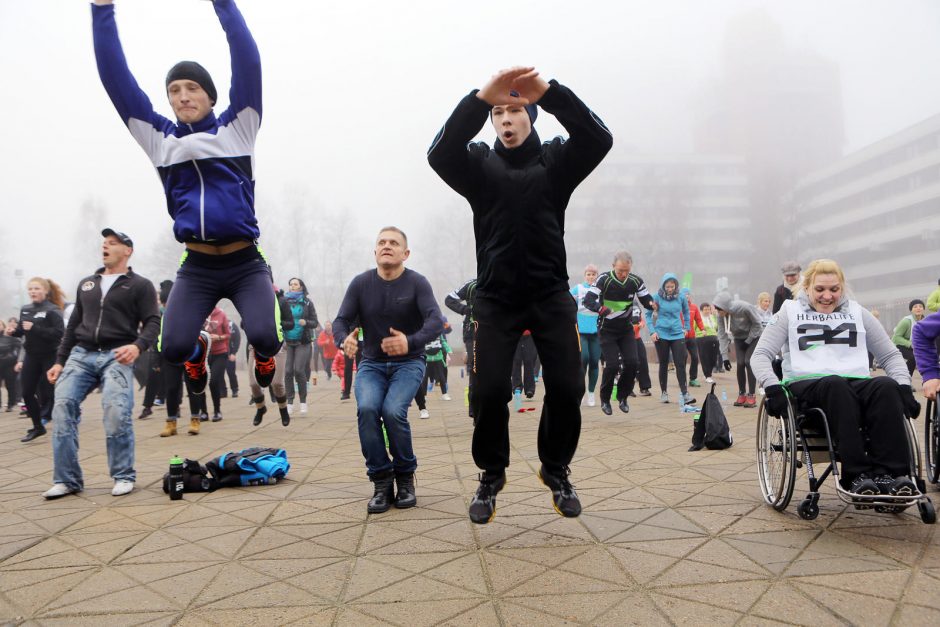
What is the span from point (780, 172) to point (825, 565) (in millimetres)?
85328

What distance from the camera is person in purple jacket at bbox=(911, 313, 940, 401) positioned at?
4117 millimetres

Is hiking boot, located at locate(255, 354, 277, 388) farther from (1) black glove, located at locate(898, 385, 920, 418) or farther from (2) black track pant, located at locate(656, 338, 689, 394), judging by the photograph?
(2) black track pant, located at locate(656, 338, 689, 394)

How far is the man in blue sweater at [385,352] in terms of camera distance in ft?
14.0

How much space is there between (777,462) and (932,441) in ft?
3.25

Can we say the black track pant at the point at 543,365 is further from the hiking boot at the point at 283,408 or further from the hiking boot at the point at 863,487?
the hiking boot at the point at 283,408

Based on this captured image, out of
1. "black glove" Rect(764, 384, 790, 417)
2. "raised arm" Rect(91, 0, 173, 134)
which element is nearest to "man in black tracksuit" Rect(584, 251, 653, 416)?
"black glove" Rect(764, 384, 790, 417)

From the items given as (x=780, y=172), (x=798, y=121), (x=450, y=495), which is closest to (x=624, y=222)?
(x=780, y=172)

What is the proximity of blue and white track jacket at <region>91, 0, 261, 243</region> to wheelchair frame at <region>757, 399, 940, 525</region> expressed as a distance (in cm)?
324

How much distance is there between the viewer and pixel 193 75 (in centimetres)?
386

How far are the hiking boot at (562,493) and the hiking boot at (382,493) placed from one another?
1098 mm

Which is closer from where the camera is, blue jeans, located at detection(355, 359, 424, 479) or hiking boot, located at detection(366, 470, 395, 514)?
hiking boot, located at detection(366, 470, 395, 514)

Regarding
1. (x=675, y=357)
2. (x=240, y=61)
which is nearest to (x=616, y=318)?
(x=675, y=357)

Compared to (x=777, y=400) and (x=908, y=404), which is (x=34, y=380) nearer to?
(x=777, y=400)

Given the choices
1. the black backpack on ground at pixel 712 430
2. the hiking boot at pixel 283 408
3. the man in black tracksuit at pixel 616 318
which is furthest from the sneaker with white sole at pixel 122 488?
the man in black tracksuit at pixel 616 318
